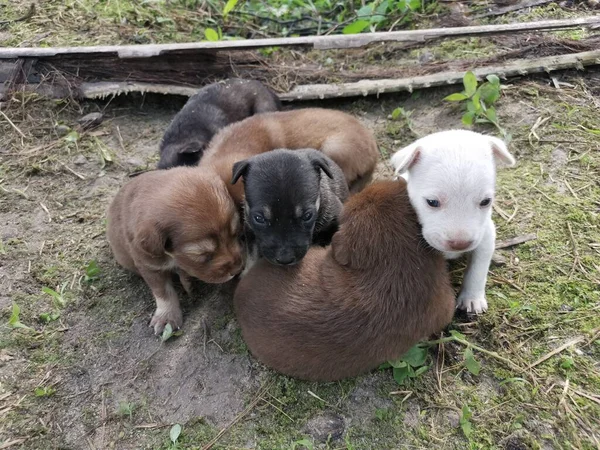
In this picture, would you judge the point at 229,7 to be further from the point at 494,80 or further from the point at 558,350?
the point at 558,350

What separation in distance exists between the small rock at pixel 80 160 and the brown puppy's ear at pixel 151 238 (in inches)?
115

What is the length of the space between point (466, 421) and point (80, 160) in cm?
553

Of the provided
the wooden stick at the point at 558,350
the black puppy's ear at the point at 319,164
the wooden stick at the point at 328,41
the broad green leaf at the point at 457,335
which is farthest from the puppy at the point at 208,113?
the wooden stick at the point at 558,350

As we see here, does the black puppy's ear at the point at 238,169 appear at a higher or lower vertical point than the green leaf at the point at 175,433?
higher

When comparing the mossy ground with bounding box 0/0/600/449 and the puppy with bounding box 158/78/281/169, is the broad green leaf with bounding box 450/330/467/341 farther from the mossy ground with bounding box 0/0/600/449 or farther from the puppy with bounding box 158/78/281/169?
the puppy with bounding box 158/78/281/169

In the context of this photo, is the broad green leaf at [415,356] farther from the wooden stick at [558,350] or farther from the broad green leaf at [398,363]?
the wooden stick at [558,350]

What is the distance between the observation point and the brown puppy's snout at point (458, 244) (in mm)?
3584

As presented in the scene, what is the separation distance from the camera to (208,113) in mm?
6258

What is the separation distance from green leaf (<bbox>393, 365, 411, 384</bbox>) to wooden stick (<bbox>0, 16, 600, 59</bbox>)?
4.33 m

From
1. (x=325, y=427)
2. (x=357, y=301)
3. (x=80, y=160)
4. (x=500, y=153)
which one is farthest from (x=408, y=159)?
(x=80, y=160)

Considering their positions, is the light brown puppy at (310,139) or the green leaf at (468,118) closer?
the light brown puppy at (310,139)

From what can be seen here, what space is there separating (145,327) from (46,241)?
1781mm

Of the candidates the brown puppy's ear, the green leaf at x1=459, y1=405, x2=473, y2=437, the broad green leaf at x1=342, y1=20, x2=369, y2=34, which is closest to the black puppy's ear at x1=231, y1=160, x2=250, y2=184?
the brown puppy's ear

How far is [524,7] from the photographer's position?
25.2 ft
